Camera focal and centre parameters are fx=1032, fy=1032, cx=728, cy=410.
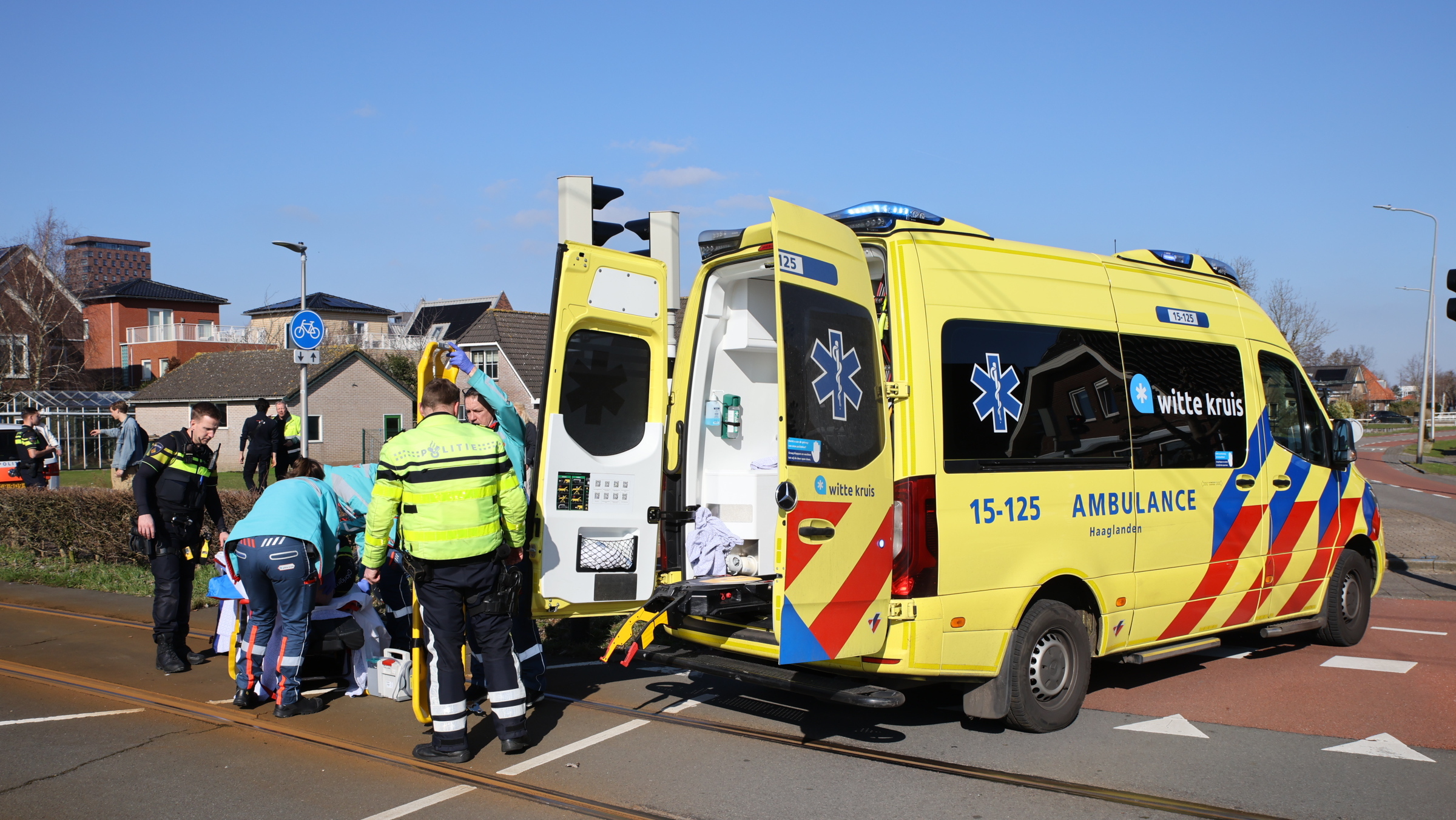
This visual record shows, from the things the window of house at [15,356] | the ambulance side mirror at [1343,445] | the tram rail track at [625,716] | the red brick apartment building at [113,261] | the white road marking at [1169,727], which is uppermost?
the red brick apartment building at [113,261]

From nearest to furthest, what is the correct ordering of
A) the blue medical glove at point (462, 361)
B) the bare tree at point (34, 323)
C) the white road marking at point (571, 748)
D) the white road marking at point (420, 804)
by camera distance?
the white road marking at point (420, 804) < the white road marking at point (571, 748) < the blue medical glove at point (462, 361) < the bare tree at point (34, 323)

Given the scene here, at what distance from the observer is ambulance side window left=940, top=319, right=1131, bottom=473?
17.2 ft

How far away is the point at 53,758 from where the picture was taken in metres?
5.21

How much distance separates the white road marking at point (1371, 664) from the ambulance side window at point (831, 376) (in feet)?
14.9

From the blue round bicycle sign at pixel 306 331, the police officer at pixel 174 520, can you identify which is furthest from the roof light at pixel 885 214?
the blue round bicycle sign at pixel 306 331

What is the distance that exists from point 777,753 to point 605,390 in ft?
7.80

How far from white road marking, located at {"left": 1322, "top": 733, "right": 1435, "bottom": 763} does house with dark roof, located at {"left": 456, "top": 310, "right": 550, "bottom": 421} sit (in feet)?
125

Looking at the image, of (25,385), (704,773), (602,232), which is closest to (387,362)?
(25,385)

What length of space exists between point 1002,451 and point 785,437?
1.38m

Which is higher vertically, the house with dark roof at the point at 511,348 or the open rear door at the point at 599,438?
the house with dark roof at the point at 511,348

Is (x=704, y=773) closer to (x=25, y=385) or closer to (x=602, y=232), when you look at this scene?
(x=602, y=232)

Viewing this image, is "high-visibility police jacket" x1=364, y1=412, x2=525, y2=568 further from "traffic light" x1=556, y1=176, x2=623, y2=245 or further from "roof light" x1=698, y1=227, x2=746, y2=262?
"traffic light" x1=556, y1=176, x2=623, y2=245

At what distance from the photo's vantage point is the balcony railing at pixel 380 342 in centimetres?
5631

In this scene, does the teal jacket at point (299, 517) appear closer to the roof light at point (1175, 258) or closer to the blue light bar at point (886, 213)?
the blue light bar at point (886, 213)
